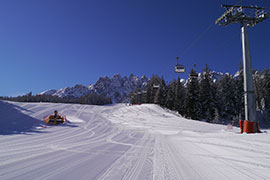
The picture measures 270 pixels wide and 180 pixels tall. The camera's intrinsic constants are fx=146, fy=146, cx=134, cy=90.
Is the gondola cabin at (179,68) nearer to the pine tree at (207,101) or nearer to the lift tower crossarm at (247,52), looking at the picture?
the lift tower crossarm at (247,52)

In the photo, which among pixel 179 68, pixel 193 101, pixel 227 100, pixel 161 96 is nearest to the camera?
pixel 179 68

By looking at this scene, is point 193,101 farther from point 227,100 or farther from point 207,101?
point 227,100

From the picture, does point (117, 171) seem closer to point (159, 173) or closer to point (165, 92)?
point (159, 173)

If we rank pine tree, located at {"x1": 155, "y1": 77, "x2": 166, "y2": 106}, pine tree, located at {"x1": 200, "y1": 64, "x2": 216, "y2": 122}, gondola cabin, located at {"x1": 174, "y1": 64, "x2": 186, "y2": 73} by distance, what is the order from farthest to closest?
pine tree, located at {"x1": 155, "y1": 77, "x2": 166, "y2": 106} < pine tree, located at {"x1": 200, "y1": 64, "x2": 216, "y2": 122} < gondola cabin, located at {"x1": 174, "y1": 64, "x2": 186, "y2": 73}

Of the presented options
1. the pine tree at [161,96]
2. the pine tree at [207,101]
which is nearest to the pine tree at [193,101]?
the pine tree at [207,101]

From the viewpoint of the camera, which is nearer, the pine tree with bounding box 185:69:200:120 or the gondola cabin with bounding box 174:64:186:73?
the gondola cabin with bounding box 174:64:186:73

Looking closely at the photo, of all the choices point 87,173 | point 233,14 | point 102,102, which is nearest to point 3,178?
point 87,173

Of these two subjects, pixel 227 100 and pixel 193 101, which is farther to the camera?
pixel 227 100

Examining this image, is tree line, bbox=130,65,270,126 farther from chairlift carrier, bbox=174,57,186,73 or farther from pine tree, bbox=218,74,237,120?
chairlift carrier, bbox=174,57,186,73

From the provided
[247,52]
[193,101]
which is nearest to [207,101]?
[193,101]

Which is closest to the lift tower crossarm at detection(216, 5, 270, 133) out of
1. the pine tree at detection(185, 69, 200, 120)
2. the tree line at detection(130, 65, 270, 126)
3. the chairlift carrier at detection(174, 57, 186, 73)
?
the chairlift carrier at detection(174, 57, 186, 73)

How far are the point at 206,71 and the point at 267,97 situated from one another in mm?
17724

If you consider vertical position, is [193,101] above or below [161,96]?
below


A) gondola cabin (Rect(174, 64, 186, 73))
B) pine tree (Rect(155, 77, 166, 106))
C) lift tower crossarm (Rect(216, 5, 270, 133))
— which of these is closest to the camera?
lift tower crossarm (Rect(216, 5, 270, 133))
